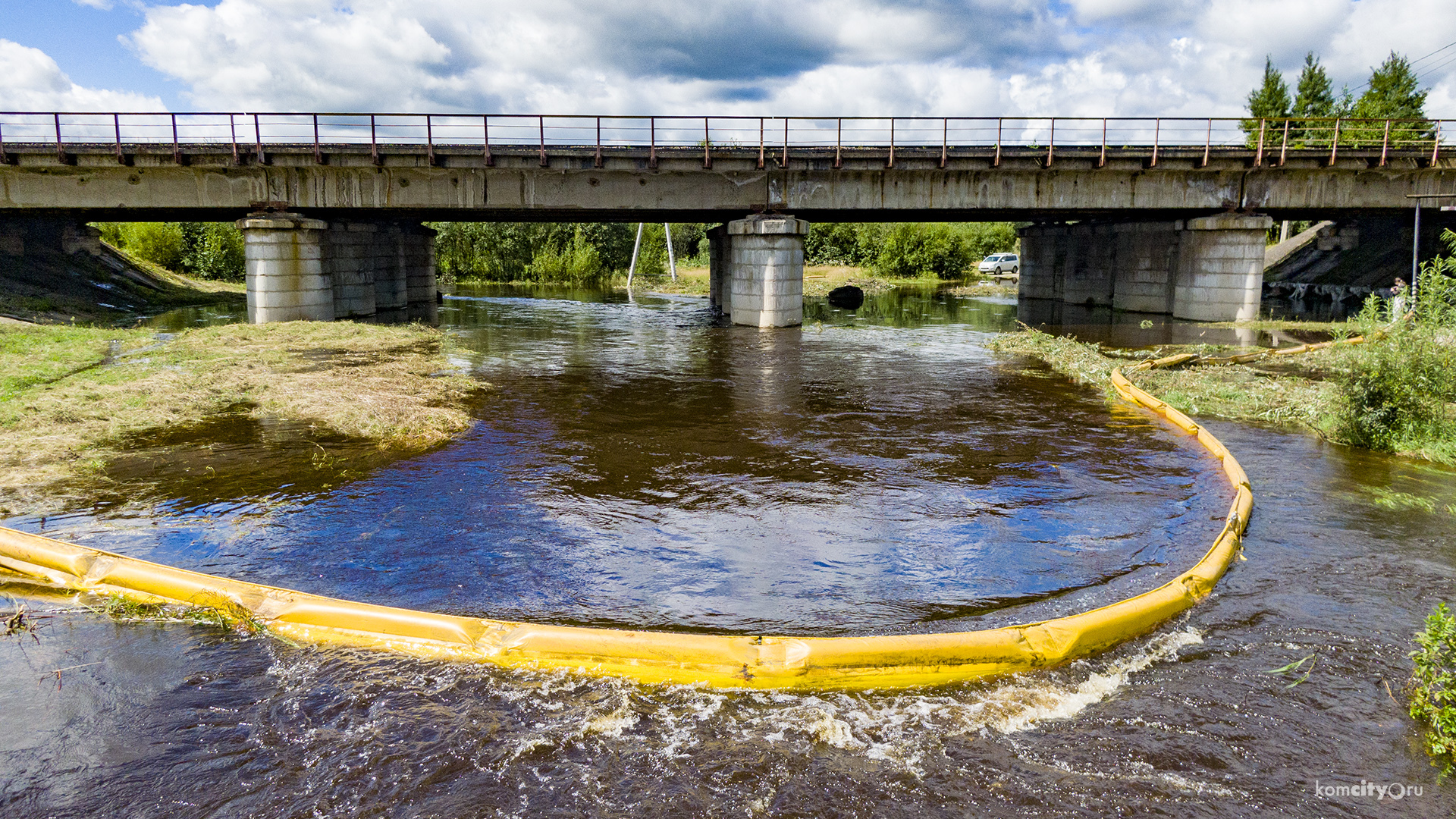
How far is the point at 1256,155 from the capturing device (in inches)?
1140

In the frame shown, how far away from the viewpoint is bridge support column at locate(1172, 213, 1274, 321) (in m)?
30.1

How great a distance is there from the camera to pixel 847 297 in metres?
44.1

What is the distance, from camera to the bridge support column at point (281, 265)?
1083 inches

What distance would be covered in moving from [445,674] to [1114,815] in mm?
3964

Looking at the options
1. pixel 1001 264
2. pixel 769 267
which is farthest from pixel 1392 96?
pixel 769 267

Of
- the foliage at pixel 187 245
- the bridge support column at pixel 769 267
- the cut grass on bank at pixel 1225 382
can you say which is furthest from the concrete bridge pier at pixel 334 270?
the cut grass on bank at pixel 1225 382

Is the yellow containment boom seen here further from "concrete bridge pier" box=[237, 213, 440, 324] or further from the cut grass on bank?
"concrete bridge pier" box=[237, 213, 440, 324]

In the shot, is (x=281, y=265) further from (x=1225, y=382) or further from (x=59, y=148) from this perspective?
(x=1225, y=382)

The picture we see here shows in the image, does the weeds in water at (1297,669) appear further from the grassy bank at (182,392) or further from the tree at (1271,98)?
the tree at (1271,98)

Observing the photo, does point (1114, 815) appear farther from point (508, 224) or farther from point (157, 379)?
point (508, 224)

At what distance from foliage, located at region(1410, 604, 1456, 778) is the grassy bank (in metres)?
10.7

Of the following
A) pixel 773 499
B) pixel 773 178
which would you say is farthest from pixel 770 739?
pixel 773 178

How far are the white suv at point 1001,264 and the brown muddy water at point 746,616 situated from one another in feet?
187

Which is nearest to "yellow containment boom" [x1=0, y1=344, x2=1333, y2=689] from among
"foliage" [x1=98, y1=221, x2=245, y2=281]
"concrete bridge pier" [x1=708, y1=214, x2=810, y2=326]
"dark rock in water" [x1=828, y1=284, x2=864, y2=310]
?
"concrete bridge pier" [x1=708, y1=214, x2=810, y2=326]
